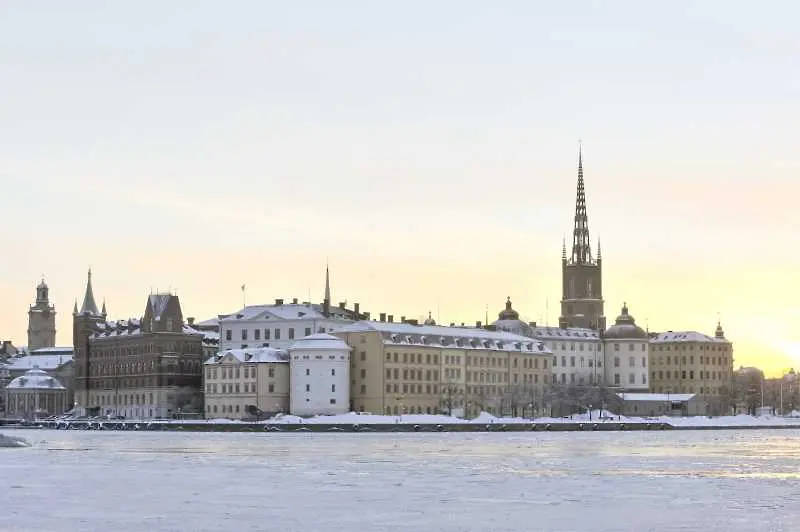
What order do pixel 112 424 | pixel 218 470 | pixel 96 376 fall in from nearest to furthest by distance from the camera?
pixel 218 470 → pixel 112 424 → pixel 96 376

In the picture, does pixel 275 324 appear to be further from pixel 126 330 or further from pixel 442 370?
pixel 126 330

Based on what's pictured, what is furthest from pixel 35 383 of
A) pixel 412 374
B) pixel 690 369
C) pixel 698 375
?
pixel 698 375

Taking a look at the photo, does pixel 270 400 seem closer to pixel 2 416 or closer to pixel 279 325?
pixel 279 325

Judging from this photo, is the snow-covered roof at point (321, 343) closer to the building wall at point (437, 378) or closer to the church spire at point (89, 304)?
the building wall at point (437, 378)

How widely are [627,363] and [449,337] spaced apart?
1499 inches

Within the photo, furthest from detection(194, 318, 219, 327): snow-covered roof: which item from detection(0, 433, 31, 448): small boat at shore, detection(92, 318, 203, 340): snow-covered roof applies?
detection(0, 433, 31, 448): small boat at shore

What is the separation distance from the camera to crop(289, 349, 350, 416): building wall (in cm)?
14312

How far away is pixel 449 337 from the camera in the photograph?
159000 millimetres

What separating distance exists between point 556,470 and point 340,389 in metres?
88.6

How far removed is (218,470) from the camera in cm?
5606

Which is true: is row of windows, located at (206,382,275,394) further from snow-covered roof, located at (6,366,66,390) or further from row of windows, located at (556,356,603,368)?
row of windows, located at (556,356,603,368)

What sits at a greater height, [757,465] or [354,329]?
[354,329]

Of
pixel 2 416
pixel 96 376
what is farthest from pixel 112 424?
pixel 2 416

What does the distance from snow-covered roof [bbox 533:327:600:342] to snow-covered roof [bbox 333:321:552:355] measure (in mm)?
5758
